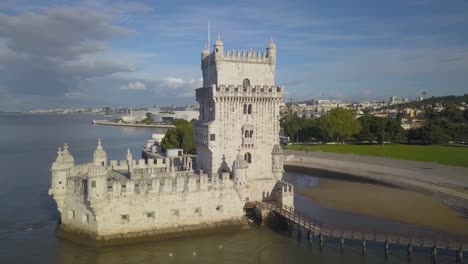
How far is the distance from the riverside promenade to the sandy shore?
50.9 inches

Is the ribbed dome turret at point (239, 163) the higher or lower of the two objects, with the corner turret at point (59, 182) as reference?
higher

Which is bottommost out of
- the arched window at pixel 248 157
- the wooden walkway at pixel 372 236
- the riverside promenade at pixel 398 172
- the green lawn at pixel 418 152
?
the wooden walkway at pixel 372 236

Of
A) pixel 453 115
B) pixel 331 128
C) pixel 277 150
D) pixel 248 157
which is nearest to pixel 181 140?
pixel 331 128

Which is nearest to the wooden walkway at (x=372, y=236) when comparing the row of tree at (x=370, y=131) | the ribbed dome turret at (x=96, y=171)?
the ribbed dome turret at (x=96, y=171)

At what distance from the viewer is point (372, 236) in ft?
95.8

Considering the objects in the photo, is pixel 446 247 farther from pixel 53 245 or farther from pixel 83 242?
pixel 53 245

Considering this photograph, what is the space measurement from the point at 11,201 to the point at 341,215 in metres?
35.3

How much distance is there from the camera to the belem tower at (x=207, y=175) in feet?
96.2

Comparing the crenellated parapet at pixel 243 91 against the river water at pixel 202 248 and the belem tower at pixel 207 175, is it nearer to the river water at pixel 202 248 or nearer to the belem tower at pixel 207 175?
the belem tower at pixel 207 175

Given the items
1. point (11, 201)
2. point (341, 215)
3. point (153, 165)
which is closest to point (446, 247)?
point (341, 215)

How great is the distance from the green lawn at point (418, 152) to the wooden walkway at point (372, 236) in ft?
122

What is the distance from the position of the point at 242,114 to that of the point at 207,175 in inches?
266

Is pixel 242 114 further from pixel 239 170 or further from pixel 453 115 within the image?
pixel 453 115

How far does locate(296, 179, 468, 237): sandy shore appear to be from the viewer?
117ft
